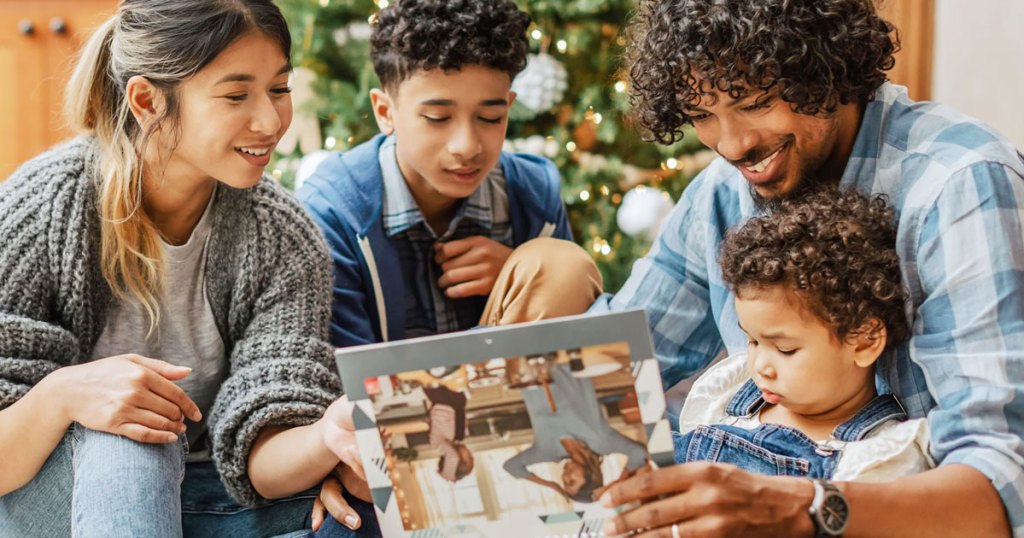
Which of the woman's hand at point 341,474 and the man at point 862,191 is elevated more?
the man at point 862,191

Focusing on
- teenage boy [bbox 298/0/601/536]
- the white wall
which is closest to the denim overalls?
teenage boy [bbox 298/0/601/536]

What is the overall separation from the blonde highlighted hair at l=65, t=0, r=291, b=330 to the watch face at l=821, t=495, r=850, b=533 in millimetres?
1044

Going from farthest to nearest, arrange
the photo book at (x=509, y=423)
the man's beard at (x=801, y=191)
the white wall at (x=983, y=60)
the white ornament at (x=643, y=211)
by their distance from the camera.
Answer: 1. the white ornament at (x=643, y=211)
2. the white wall at (x=983, y=60)
3. the man's beard at (x=801, y=191)
4. the photo book at (x=509, y=423)

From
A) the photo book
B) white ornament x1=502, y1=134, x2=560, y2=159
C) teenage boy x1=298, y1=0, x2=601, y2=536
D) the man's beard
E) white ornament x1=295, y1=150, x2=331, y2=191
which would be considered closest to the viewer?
the photo book

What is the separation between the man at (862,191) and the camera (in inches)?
43.9

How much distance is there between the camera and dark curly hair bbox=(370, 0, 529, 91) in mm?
2012

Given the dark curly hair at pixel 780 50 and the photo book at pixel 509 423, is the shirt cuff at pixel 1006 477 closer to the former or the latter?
the photo book at pixel 509 423

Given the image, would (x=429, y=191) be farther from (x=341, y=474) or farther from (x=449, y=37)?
(x=341, y=474)

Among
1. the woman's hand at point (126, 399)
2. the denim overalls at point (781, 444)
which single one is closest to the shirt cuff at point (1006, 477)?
the denim overalls at point (781, 444)

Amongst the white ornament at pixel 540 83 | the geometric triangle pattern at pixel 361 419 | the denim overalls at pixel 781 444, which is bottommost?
the denim overalls at pixel 781 444

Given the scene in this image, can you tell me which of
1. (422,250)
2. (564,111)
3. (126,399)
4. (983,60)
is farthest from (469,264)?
(983,60)

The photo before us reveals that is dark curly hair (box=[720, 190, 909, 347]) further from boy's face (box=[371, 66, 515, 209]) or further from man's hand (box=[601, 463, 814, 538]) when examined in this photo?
boy's face (box=[371, 66, 515, 209])

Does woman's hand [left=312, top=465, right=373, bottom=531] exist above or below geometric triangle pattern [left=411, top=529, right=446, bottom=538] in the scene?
below

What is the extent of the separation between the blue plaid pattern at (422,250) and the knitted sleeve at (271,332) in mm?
330
